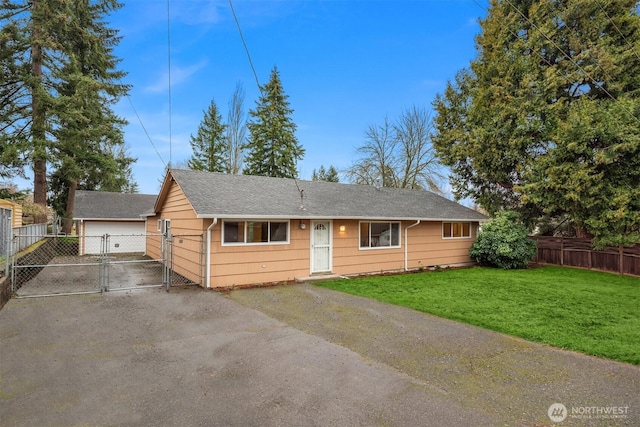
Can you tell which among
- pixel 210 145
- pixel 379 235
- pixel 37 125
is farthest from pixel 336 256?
pixel 210 145

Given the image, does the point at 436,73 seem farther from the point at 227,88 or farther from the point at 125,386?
the point at 125,386

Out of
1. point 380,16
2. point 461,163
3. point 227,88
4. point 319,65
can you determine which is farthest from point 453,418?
point 227,88

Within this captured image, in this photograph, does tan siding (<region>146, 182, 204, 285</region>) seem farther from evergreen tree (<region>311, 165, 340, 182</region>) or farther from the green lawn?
evergreen tree (<region>311, 165, 340, 182</region>)

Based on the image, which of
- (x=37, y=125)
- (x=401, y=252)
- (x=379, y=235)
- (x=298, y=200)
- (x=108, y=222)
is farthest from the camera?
(x=108, y=222)

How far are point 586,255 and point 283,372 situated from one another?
1511cm

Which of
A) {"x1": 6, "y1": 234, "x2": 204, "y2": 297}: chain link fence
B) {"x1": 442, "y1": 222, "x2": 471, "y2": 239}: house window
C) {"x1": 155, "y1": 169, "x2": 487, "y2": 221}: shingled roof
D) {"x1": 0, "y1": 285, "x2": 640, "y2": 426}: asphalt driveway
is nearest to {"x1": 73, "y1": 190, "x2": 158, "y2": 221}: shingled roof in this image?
{"x1": 6, "y1": 234, "x2": 204, "y2": 297}: chain link fence

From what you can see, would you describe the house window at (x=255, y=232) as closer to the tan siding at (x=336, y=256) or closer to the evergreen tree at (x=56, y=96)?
the tan siding at (x=336, y=256)

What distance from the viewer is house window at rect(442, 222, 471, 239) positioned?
1386 centimetres

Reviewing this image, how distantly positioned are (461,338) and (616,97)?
13.6 metres

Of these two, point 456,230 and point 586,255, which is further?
point 456,230

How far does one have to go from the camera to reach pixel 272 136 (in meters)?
26.1

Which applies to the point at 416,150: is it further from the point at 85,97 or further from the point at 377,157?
the point at 85,97

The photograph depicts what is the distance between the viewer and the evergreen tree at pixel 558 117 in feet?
39.4

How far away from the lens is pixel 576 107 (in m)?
13.0
